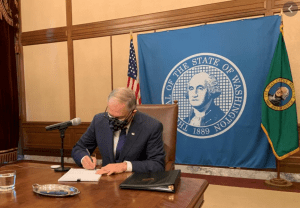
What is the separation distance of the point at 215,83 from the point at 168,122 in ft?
5.93

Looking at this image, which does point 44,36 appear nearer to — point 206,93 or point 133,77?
point 133,77

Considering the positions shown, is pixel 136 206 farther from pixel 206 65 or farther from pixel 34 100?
pixel 34 100

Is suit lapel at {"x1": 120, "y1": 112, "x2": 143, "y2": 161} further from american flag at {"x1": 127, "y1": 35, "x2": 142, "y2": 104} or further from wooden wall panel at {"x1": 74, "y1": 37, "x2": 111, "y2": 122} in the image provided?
wooden wall panel at {"x1": 74, "y1": 37, "x2": 111, "y2": 122}

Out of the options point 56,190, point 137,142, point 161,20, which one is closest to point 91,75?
point 161,20

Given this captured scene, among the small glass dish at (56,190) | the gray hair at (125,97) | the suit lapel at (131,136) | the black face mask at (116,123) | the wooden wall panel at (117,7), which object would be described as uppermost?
the wooden wall panel at (117,7)

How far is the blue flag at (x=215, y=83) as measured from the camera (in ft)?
11.0

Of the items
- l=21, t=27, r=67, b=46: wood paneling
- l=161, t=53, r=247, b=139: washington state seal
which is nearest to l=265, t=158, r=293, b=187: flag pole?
l=161, t=53, r=247, b=139: washington state seal

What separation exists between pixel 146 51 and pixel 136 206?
3292 mm

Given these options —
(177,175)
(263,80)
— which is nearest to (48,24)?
(263,80)

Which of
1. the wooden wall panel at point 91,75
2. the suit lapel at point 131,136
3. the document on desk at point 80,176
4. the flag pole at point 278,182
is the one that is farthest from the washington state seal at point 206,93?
the document on desk at point 80,176

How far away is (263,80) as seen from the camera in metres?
3.34

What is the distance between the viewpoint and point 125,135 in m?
1.90

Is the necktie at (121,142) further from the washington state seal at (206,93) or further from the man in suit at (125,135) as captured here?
the washington state seal at (206,93)

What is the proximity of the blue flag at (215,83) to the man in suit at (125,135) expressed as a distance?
75.5 inches
